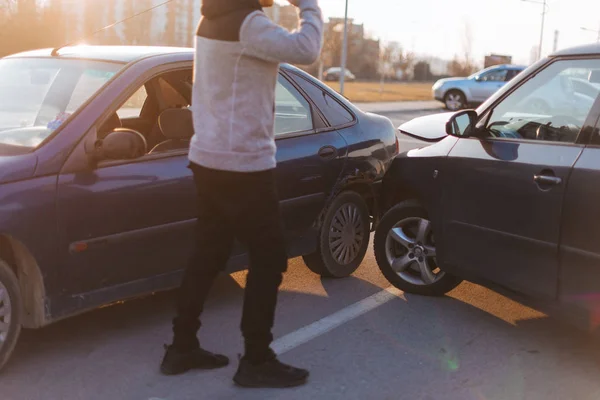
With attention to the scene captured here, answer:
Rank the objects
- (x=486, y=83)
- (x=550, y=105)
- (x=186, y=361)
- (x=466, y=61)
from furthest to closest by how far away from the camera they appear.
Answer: (x=466, y=61) → (x=486, y=83) → (x=550, y=105) → (x=186, y=361)

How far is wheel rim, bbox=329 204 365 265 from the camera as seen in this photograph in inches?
208

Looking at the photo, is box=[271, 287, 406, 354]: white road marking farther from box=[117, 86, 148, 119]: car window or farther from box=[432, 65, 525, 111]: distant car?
box=[432, 65, 525, 111]: distant car

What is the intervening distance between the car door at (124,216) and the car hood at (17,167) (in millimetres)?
147

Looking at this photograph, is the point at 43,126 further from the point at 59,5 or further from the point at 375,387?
the point at 59,5

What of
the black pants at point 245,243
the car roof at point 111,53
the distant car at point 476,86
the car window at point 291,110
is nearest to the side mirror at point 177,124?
the car roof at point 111,53

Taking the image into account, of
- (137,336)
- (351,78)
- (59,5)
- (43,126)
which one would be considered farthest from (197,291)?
(351,78)

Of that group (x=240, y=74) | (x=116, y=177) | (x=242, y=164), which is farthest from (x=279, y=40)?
(x=116, y=177)

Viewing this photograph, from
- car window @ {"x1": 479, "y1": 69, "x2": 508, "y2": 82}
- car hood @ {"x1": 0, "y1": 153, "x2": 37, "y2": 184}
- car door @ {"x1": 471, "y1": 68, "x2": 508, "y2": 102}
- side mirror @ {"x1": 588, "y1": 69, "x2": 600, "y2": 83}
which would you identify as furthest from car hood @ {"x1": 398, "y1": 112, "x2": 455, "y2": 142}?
car window @ {"x1": 479, "y1": 69, "x2": 508, "y2": 82}

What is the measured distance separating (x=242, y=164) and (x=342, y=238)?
7.29 feet

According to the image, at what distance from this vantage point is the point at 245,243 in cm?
345

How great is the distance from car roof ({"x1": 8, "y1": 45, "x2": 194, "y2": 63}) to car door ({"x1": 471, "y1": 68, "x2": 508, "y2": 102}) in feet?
90.0

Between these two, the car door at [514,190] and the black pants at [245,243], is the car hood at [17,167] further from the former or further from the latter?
the car door at [514,190]

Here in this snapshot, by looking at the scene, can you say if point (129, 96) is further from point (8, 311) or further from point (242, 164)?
point (8, 311)

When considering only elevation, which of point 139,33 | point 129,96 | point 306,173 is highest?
point 139,33
